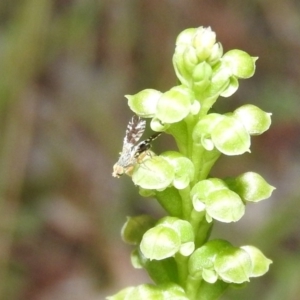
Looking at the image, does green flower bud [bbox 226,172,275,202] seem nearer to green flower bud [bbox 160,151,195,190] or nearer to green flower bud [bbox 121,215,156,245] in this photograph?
green flower bud [bbox 160,151,195,190]

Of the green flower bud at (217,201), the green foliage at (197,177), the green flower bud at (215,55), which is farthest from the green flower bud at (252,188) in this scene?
the green flower bud at (215,55)

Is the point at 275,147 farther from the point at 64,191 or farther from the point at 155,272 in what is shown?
the point at 155,272

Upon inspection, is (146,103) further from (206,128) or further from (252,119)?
(252,119)

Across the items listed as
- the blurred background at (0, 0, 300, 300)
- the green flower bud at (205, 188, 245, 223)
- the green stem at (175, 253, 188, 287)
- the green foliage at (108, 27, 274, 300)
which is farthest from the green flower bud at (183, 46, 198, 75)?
the blurred background at (0, 0, 300, 300)

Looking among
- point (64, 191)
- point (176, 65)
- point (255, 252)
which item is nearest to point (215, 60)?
point (176, 65)

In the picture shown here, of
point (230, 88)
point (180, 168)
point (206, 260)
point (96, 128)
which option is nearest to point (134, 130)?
point (180, 168)

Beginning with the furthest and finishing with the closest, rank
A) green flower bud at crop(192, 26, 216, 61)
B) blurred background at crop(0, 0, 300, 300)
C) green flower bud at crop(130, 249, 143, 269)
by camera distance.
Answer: blurred background at crop(0, 0, 300, 300) → green flower bud at crop(130, 249, 143, 269) → green flower bud at crop(192, 26, 216, 61)

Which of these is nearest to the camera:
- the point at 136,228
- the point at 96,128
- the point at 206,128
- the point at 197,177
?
the point at 206,128
